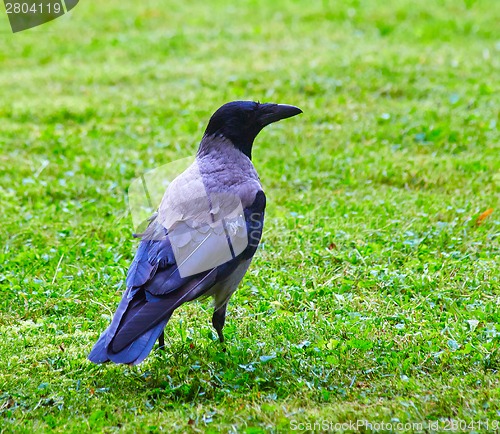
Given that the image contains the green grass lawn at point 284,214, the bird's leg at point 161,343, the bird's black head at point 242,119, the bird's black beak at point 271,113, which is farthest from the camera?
the bird's black beak at point 271,113

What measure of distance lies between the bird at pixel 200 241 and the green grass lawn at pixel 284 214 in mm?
371

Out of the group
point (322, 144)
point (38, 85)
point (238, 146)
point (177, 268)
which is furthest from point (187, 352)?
point (38, 85)

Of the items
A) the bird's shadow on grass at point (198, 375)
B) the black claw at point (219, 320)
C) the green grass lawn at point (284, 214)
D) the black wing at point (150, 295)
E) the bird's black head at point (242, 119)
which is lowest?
the green grass lawn at point (284, 214)

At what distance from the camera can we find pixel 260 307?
5344 mm

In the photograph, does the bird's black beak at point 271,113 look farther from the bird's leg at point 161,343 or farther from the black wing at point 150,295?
the bird's leg at point 161,343

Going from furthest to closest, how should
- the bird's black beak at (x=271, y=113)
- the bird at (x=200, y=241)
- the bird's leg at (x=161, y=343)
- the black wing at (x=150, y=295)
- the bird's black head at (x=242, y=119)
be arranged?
the bird's black beak at (x=271, y=113)
the bird's black head at (x=242, y=119)
the bird's leg at (x=161, y=343)
the bird at (x=200, y=241)
the black wing at (x=150, y=295)

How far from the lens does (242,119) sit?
5.41 meters

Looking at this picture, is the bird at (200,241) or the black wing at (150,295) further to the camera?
the bird at (200,241)

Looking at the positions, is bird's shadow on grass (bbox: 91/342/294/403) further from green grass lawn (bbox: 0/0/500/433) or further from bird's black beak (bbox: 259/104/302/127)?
bird's black beak (bbox: 259/104/302/127)

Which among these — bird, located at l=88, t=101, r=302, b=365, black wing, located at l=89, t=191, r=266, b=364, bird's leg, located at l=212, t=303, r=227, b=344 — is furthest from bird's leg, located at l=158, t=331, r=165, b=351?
black wing, located at l=89, t=191, r=266, b=364

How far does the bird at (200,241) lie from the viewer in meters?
4.14

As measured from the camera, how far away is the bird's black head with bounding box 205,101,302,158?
17.6ft

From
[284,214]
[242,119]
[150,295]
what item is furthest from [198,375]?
[284,214]

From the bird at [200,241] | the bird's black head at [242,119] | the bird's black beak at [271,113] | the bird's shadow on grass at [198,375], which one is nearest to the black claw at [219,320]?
the bird at [200,241]
